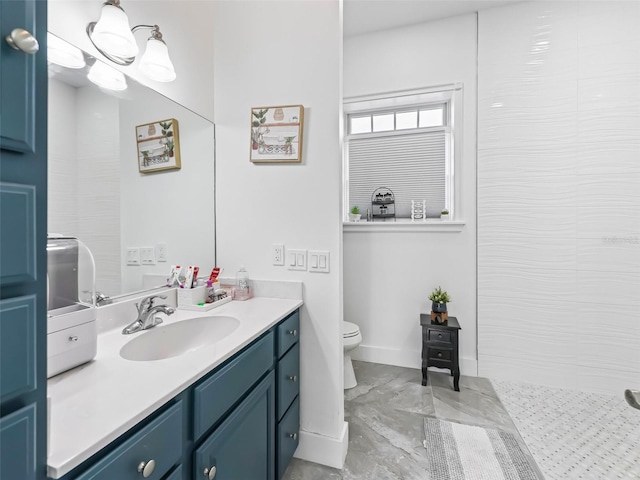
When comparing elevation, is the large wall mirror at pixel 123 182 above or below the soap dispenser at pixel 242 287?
above

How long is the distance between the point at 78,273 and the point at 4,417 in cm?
69

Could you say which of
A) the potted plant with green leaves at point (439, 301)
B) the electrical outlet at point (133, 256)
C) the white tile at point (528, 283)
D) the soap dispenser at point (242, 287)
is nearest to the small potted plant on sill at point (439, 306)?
the potted plant with green leaves at point (439, 301)

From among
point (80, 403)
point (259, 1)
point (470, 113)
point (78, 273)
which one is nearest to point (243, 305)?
point (78, 273)

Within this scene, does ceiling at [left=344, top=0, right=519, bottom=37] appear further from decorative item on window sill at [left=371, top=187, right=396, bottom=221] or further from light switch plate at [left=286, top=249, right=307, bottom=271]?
light switch plate at [left=286, top=249, right=307, bottom=271]

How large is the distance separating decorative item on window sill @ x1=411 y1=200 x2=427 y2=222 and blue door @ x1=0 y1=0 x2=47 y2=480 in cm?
254

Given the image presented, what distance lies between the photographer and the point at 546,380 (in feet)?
7.39

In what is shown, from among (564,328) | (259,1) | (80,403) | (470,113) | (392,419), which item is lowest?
(392,419)

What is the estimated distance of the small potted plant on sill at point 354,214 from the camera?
9.04 ft

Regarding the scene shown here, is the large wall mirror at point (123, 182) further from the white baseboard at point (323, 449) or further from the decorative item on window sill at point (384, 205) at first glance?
the decorative item on window sill at point (384, 205)

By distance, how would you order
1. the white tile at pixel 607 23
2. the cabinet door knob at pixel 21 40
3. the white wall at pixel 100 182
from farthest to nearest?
the white tile at pixel 607 23
the white wall at pixel 100 182
the cabinet door knob at pixel 21 40

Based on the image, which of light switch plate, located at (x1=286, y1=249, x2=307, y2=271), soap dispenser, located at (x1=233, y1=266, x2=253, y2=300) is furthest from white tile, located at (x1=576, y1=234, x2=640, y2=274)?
soap dispenser, located at (x1=233, y1=266, x2=253, y2=300)

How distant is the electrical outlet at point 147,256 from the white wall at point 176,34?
762 mm

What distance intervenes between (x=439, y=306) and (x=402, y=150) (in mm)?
1447

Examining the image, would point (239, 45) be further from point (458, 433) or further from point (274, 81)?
point (458, 433)
